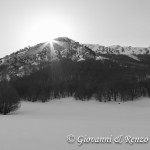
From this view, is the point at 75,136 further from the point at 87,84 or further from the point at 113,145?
the point at 87,84

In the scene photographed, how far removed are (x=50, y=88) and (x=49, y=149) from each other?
9510 cm

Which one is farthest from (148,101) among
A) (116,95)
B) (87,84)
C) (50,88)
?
(50,88)

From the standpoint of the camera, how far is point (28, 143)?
17.2m

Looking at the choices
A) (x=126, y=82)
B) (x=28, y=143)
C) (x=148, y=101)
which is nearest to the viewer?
(x=28, y=143)

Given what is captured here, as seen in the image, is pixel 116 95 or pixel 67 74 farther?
pixel 67 74

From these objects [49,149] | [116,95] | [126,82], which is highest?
[126,82]

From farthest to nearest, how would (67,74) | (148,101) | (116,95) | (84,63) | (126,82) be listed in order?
(84,63) → (67,74) → (126,82) → (116,95) → (148,101)

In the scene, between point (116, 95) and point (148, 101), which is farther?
point (116, 95)

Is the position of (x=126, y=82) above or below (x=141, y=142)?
above

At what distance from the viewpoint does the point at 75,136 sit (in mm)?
20250

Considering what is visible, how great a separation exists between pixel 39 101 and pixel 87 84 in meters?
26.6

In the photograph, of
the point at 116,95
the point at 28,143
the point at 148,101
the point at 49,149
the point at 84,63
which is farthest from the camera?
the point at 84,63

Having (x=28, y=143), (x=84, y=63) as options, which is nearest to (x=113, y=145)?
(x=28, y=143)

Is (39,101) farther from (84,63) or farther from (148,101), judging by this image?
(84,63)
